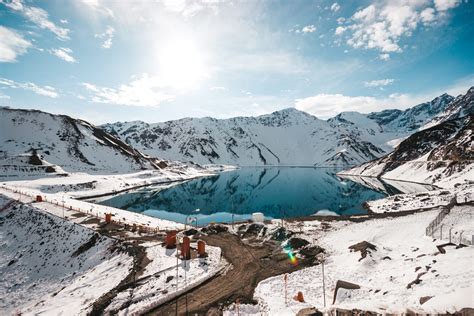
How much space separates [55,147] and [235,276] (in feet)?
402

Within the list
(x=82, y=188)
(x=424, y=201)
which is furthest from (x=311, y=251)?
(x=82, y=188)

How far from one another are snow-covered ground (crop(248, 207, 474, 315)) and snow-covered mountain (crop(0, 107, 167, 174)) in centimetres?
10131

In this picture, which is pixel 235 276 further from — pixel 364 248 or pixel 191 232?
pixel 191 232

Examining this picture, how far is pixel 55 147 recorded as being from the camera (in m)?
119

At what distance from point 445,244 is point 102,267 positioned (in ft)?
106

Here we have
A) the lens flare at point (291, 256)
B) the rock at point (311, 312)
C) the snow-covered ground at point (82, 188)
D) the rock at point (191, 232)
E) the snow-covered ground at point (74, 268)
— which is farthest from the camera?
the snow-covered ground at point (82, 188)

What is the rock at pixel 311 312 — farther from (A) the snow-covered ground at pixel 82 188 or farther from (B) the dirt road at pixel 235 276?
(A) the snow-covered ground at pixel 82 188

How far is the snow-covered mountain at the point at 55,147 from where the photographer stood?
99812 millimetres

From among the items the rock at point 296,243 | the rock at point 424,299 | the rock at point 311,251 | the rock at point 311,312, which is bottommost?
the rock at point 311,251

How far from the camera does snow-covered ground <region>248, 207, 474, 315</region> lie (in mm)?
14203

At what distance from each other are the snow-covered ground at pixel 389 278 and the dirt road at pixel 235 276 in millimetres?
1376

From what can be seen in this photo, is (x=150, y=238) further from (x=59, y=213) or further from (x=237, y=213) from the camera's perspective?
(x=237, y=213)

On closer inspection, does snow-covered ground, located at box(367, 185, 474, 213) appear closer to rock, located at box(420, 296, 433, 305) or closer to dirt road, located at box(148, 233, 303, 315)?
dirt road, located at box(148, 233, 303, 315)

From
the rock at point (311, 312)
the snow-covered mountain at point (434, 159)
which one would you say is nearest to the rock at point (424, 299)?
the rock at point (311, 312)
